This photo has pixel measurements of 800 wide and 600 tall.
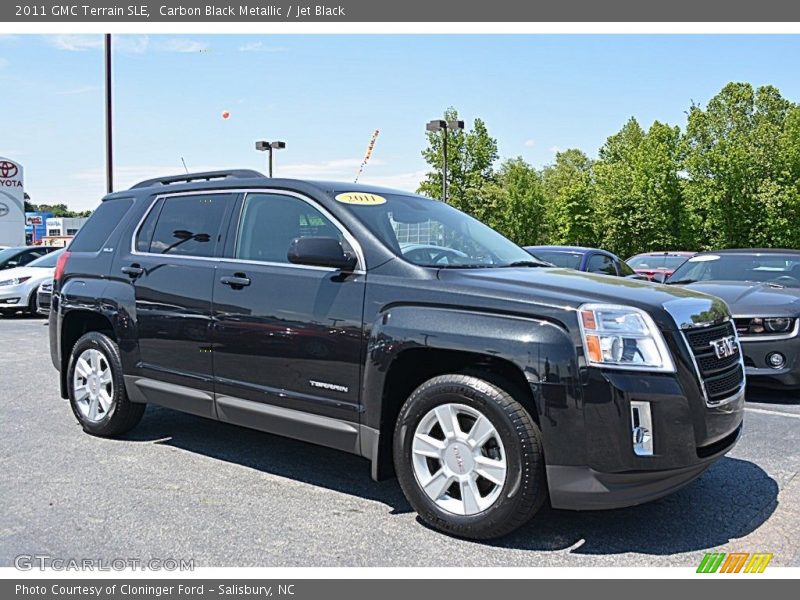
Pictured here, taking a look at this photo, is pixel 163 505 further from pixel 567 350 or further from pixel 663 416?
pixel 663 416

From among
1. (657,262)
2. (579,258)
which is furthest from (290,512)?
(657,262)

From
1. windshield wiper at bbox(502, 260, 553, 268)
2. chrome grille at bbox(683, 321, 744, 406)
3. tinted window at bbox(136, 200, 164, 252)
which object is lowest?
chrome grille at bbox(683, 321, 744, 406)

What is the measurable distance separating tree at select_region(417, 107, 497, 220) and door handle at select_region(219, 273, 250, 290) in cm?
3784

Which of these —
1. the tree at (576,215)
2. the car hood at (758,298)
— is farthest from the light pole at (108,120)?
the tree at (576,215)

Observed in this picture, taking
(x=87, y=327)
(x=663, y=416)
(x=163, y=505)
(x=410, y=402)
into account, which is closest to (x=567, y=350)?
(x=663, y=416)

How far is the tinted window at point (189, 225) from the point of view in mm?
4977

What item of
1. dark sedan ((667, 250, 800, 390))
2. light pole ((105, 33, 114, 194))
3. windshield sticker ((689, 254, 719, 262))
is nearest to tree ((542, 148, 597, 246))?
light pole ((105, 33, 114, 194))

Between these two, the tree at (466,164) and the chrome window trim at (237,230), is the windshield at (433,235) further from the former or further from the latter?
the tree at (466,164)

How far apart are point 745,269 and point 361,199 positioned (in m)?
5.80

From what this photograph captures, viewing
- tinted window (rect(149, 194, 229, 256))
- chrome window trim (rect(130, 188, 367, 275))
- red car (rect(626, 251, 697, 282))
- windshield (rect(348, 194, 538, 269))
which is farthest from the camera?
red car (rect(626, 251, 697, 282))

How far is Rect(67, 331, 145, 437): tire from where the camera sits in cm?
545

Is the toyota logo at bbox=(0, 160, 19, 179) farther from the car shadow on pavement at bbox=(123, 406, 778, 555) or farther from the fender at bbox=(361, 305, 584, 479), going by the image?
the fender at bbox=(361, 305, 584, 479)
